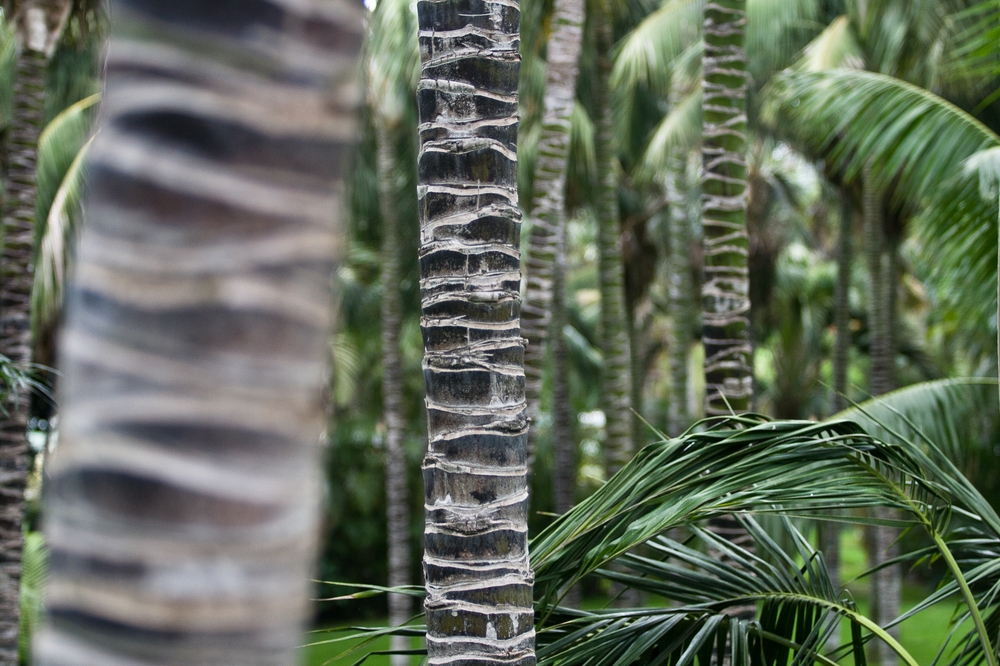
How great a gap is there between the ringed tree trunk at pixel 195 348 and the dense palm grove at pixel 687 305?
→ 0.92m

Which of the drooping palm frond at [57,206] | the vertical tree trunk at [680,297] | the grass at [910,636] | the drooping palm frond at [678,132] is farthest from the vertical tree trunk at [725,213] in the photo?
the vertical tree trunk at [680,297]

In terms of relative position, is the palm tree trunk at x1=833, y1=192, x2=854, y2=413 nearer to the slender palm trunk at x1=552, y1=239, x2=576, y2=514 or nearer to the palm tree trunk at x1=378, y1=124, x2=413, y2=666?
the slender palm trunk at x1=552, y1=239, x2=576, y2=514

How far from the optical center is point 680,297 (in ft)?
45.1

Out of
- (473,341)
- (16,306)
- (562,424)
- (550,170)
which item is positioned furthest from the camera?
(562,424)

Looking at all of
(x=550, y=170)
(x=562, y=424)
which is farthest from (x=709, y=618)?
(x=562, y=424)

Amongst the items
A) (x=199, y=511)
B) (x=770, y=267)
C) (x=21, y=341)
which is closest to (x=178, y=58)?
(x=199, y=511)

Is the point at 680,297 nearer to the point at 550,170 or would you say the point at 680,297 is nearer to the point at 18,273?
the point at 550,170

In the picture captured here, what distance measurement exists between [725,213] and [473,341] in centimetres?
267

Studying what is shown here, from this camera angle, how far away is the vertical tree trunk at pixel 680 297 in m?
13.5

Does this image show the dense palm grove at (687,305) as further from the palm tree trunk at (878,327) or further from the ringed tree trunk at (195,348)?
the ringed tree trunk at (195,348)

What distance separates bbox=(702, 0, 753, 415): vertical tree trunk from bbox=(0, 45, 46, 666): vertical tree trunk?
4813mm

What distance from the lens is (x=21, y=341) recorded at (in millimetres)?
6938

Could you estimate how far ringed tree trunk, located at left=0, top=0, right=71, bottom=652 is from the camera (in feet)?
21.8

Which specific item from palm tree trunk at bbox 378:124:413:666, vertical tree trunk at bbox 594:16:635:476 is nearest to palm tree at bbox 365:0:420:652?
palm tree trunk at bbox 378:124:413:666
